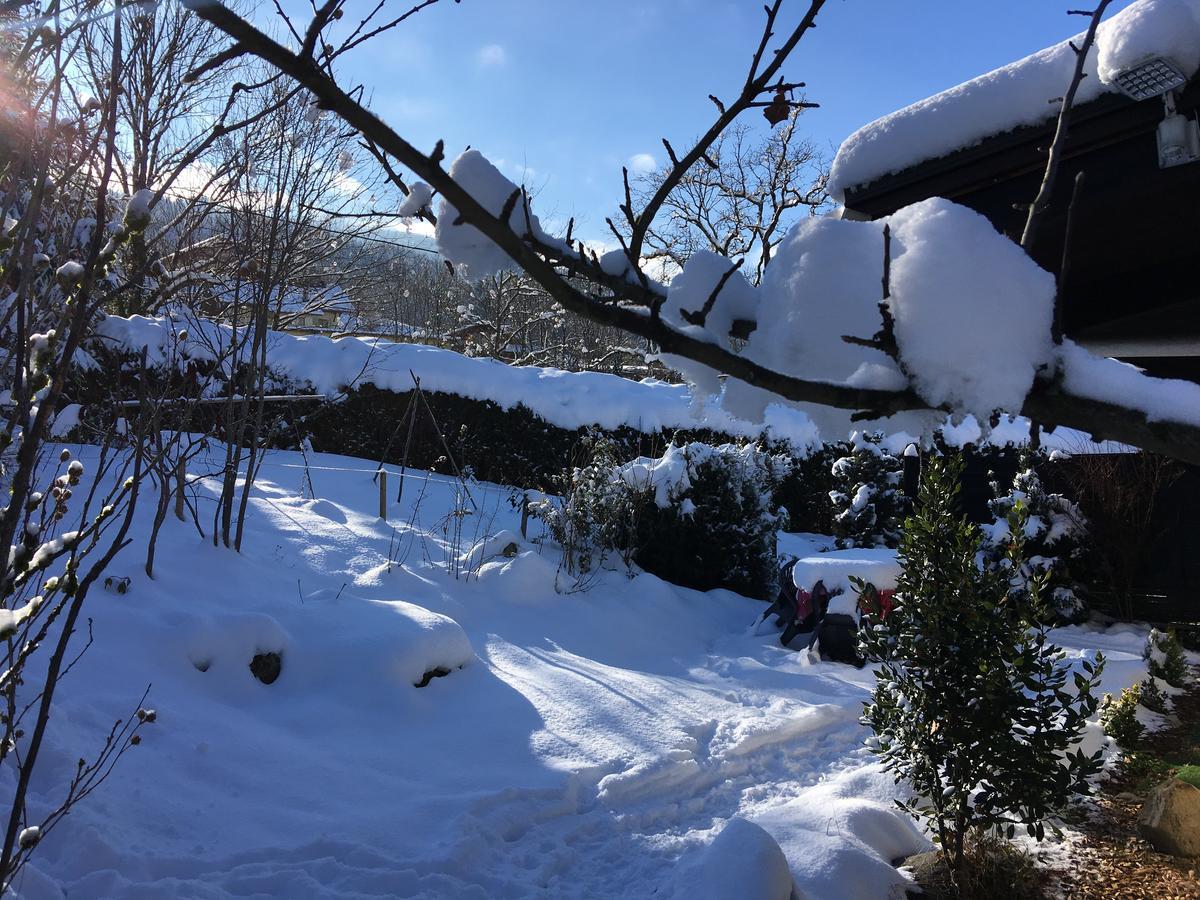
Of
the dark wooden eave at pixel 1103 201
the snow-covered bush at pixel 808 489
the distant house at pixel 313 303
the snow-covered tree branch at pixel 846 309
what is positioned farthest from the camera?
the distant house at pixel 313 303

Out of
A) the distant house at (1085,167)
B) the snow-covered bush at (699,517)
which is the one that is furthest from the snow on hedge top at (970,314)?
the snow-covered bush at (699,517)

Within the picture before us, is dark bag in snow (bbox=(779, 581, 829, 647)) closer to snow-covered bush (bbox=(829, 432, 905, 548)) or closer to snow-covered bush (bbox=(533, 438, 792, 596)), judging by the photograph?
snow-covered bush (bbox=(533, 438, 792, 596))

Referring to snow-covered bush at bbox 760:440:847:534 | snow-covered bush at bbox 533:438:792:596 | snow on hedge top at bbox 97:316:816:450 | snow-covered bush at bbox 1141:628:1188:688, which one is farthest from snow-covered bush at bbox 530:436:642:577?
snow-covered bush at bbox 1141:628:1188:688

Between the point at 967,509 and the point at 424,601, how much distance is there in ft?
24.3

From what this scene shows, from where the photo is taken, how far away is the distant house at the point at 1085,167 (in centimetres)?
258

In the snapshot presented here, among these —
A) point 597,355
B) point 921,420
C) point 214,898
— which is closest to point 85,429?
point 214,898

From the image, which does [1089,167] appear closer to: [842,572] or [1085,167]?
[1085,167]

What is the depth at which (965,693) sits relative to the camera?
3055mm

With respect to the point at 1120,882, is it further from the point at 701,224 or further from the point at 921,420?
the point at 701,224

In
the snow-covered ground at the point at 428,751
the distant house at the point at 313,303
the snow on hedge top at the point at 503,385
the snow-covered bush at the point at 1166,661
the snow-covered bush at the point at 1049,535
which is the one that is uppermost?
the distant house at the point at 313,303

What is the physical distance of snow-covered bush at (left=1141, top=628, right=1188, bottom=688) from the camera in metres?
5.78

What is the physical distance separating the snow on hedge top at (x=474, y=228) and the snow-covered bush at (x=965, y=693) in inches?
103

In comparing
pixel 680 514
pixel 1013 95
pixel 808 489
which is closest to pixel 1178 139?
pixel 1013 95

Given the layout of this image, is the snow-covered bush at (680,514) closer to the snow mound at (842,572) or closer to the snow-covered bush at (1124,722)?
the snow mound at (842,572)
